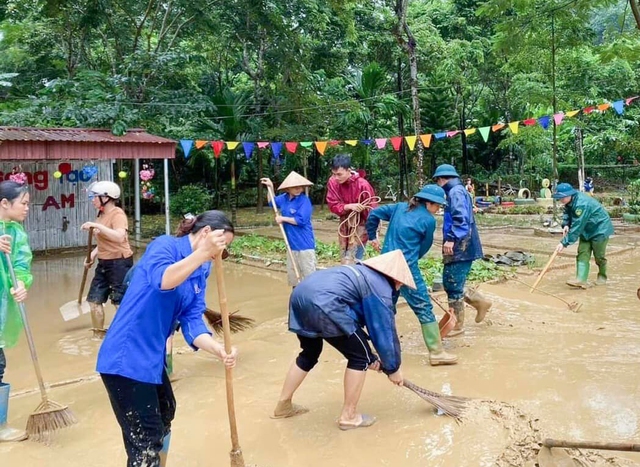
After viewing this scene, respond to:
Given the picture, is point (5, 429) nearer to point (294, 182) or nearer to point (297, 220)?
point (297, 220)

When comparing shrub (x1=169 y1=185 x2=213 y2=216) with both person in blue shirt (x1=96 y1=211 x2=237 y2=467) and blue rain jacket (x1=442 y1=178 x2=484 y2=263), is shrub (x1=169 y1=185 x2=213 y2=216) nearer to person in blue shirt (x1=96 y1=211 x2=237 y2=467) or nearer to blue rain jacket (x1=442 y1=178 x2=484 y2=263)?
blue rain jacket (x1=442 y1=178 x2=484 y2=263)

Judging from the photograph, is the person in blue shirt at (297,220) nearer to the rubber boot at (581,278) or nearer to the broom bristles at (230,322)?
the broom bristles at (230,322)

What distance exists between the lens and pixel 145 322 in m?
2.75

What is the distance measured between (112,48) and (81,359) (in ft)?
44.4

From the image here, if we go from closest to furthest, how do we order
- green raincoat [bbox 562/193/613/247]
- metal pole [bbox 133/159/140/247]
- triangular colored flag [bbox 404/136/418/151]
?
green raincoat [bbox 562/193/613/247]
metal pole [bbox 133/159/140/247]
triangular colored flag [bbox 404/136/418/151]

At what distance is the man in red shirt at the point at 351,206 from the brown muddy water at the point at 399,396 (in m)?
1.01

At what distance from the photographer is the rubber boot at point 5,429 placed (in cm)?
388

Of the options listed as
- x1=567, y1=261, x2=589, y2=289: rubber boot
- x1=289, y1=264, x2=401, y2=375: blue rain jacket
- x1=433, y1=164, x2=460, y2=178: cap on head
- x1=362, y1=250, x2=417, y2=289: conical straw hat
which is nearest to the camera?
x1=289, y1=264, x2=401, y2=375: blue rain jacket

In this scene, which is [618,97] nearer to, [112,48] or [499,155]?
[499,155]

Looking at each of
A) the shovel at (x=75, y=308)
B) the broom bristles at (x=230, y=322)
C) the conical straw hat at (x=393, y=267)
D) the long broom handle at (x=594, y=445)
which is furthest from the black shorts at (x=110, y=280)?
the long broom handle at (x=594, y=445)

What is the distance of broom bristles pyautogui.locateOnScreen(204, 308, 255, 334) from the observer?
5.53m

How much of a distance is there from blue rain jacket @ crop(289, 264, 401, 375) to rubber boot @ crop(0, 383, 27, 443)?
201 cm

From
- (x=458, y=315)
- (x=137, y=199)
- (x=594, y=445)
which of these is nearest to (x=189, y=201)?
(x=137, y=199)

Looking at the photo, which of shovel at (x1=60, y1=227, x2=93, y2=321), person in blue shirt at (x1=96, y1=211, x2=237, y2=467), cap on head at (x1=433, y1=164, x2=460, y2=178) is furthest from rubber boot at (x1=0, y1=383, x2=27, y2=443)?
cap on head at (x1=433, y1=164, x2=460, y2=178)
